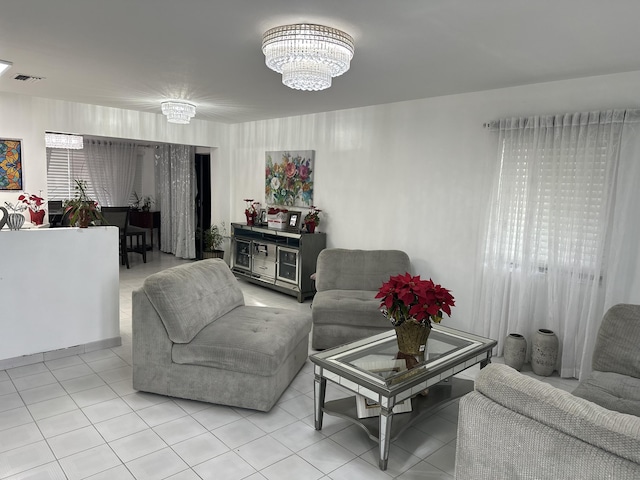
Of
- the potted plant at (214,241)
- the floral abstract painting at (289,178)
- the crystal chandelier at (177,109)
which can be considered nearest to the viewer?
the crystal chandelier at (177,109)

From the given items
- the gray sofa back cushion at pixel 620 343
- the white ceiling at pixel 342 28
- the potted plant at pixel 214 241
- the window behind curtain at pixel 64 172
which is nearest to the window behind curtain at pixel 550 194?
the white ceiling at pixel 342 28

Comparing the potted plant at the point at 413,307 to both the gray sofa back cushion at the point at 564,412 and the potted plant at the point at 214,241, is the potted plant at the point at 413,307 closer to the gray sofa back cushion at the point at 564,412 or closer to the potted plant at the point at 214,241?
the gray sofa back cushion at the point at 564,412

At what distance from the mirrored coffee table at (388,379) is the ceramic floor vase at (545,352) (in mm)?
762

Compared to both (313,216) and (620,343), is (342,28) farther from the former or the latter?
(313,216)

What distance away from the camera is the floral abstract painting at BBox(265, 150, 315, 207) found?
5715 mm

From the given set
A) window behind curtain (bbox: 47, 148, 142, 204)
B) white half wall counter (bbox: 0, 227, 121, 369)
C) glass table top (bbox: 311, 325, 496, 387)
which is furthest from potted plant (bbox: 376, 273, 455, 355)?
window behind curtain (bbox: 47, 148, 142, 204)

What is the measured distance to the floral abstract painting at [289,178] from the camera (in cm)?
571

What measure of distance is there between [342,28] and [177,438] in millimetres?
2491

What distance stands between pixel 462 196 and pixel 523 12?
214cm

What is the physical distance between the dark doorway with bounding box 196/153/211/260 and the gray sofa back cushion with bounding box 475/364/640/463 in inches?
260

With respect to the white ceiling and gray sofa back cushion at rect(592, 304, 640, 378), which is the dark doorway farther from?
gray sofa back cushion at rect(592, 304, 640, 378)

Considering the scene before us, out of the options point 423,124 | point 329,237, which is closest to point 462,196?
point 423,124

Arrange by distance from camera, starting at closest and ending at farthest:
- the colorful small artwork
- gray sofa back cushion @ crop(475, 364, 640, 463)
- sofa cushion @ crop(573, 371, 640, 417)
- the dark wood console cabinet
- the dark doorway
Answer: gray sofa back cushion @ crop(475, 364, 640, 463) → sofa cushion @ crop(573, 371, 640, 417) → the colorful small artwork → the dark wood console cabinet → the dark doorway

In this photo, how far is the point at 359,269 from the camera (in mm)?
4418
